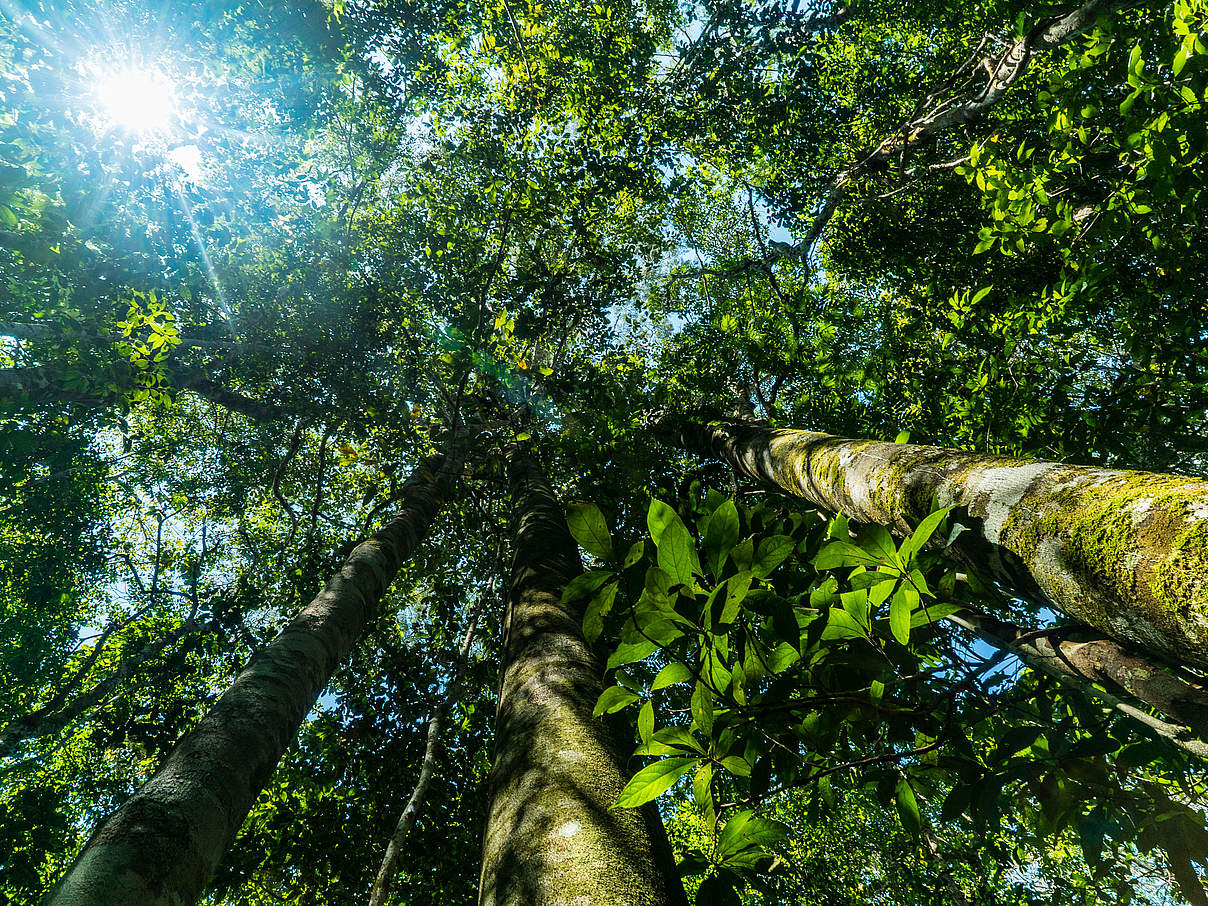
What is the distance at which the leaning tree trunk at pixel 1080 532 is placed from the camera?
0.85m

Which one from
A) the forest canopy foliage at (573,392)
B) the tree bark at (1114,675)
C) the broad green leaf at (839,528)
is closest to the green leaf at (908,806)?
the forest canopy foliage at (573,392)

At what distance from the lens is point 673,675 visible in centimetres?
101

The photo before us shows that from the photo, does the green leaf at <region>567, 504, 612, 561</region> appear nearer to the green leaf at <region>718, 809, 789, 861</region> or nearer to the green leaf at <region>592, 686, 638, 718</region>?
the green leaf at <region>592, 686, 638, 718</region>

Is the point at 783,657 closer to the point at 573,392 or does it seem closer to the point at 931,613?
the point at 931,613

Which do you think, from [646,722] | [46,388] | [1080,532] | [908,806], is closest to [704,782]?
[646,722]

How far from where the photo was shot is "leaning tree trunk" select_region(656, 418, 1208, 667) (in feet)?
2.80

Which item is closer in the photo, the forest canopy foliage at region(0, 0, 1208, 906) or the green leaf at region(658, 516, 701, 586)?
the green leaf at region(658, 516, 701, 586)

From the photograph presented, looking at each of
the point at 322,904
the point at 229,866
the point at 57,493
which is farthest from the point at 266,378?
the point at 322,904

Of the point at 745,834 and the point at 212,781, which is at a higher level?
the point at 212,781

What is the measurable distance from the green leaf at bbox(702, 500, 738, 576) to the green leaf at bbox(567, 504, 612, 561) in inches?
8.4

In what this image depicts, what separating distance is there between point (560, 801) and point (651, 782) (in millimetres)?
270

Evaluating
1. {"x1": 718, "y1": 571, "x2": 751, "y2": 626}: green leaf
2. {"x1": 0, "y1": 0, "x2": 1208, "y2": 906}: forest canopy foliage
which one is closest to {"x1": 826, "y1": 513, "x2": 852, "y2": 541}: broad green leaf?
{"x1": 0, "y1": 0, "x2": 1208, "y2": 906}: forest canopy foliage

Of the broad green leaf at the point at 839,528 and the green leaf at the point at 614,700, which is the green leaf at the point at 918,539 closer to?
the broad green leaf at the point at 839,528

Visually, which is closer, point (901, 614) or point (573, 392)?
point (901, 614)
